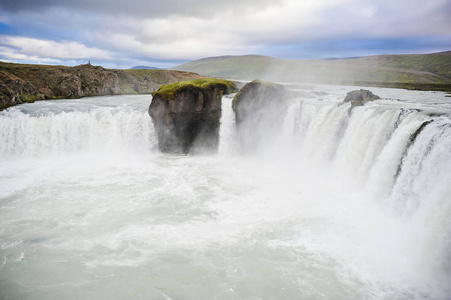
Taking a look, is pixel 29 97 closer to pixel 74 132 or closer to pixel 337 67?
pixel 74 132

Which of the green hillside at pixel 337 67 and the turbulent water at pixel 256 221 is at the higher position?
the green hillside at pixel 337 67

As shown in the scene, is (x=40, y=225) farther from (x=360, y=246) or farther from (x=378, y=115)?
(x=378, y=115)

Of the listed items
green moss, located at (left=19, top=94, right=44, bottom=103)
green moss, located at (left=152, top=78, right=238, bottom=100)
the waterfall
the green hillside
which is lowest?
the waterfall

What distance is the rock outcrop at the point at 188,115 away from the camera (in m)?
26.9

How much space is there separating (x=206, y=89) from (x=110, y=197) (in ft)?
47.5

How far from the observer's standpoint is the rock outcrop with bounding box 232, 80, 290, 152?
25.8 m

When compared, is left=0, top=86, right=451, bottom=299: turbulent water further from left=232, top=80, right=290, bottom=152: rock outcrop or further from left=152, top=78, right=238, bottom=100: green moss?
left=152, top=78, right=238, bottom=100: green moss

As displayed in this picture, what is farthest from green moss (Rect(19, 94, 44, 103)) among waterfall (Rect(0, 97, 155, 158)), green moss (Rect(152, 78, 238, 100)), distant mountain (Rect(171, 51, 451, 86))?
distant mountain (Rect(171, 51, 451, 86))

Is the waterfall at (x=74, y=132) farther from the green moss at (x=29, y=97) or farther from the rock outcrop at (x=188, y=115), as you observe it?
the green moss at (x=29, y=97)

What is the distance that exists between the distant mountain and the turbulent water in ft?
284

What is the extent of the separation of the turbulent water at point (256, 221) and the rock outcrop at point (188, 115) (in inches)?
193

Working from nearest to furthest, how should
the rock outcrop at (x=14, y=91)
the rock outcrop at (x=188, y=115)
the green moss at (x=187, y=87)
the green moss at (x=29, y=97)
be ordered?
the green moss at (x=187, y=87)
the rock outcrop at (x=188, y=115)
the rock outcrop at (x=14, y=91)
the green moss at (x=29, y=97)

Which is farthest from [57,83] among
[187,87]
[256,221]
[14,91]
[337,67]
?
[337,67]

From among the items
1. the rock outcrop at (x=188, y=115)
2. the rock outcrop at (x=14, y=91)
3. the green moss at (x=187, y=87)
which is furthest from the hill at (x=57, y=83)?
the green moss at (x=187, y=87)
